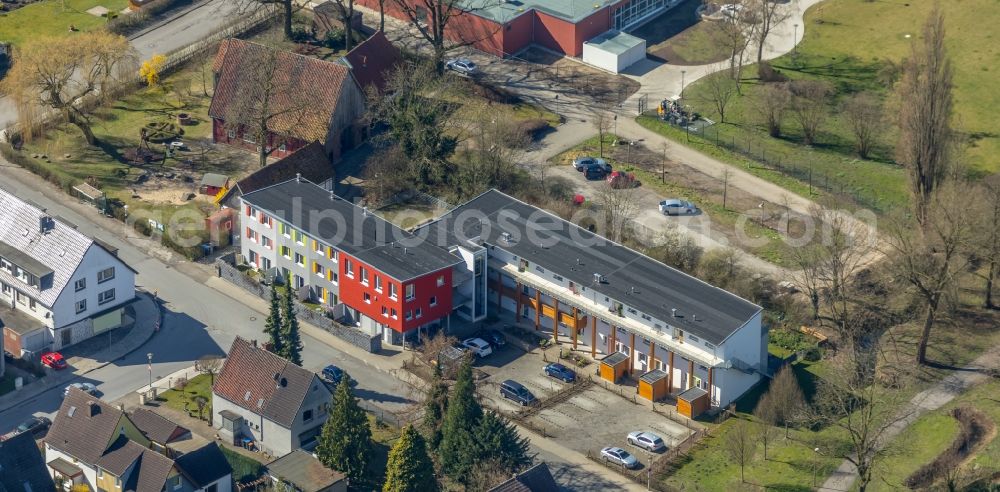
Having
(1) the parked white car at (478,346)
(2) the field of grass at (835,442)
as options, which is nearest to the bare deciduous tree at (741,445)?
(2) the field of grass at (835,442)

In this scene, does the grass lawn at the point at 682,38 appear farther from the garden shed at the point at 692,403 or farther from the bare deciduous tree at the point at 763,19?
the garden shed at the point at 692,403

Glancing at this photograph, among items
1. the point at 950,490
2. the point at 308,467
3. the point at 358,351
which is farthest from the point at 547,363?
the point at 950,490

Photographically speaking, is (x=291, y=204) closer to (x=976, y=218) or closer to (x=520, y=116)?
(x=520, y=116)

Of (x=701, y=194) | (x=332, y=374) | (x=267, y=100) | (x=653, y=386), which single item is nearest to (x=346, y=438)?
(x=332, y=374)

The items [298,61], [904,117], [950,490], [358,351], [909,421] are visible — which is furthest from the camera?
[298,61]

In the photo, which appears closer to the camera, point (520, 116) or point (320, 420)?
point (320, 420)

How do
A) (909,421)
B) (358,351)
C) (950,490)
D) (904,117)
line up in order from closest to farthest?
(950,490) → (909,421) → (358,351) → (904,117)
